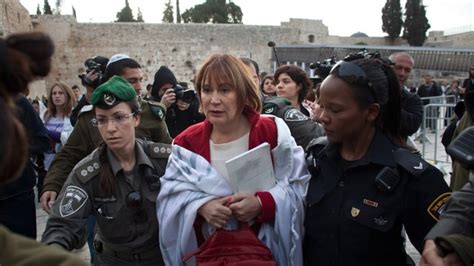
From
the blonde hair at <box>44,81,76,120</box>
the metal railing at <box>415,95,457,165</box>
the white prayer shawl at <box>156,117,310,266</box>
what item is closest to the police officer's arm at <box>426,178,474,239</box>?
the white prayer shawl at <box>156,117,310,266</box>

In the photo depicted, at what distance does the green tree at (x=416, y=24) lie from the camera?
3569 centimetres

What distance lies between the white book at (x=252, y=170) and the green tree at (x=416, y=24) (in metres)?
37.5

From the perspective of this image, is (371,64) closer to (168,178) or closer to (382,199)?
(382,199)

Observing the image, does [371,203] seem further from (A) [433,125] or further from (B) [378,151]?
(A) [433,125]

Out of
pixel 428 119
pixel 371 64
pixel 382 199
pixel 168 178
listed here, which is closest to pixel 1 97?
pixel 168 178

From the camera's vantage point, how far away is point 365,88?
5.70 ft

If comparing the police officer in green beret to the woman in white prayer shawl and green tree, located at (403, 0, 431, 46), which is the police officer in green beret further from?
green tree, located at (403, 0, 431, 46)

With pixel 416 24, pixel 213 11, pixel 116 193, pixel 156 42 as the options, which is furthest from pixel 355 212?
pixel 213 11

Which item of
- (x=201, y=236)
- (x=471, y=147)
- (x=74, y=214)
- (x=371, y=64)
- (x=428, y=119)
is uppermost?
(x=371, y=64)

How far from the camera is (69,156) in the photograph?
2.75 metres

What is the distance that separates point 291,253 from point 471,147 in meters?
0.89

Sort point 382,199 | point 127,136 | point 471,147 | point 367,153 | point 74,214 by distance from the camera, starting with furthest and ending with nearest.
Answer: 1. point 127,136
2. point 74,214
3. point 367,153
4. point 382,199
5. point 471,147

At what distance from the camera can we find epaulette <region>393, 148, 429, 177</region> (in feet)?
5.25

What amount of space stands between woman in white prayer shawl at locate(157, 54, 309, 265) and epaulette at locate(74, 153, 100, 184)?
0.36 m
